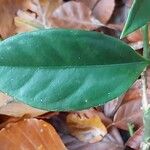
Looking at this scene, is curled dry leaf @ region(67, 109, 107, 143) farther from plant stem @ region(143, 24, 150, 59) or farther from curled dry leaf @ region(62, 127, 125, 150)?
plant stem @ region(143, 24, 150, 59)

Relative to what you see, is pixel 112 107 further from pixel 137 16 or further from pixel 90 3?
pixel 137 16

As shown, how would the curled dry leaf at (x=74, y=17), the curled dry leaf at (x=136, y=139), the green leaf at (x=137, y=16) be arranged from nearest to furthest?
the green leaf at (x=137, y=16) < the curled dry leaf at (x=136, y=139) < the curled dry leaf at (x=74, y=17)

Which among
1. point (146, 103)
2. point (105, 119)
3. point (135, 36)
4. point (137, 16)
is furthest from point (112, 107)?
point (137, 16)

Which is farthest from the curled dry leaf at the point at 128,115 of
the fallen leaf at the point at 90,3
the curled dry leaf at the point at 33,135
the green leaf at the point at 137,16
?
the green leaf at the point at 137,16

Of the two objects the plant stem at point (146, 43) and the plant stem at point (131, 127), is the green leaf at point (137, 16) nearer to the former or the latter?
the plant stem at point (146, 43)

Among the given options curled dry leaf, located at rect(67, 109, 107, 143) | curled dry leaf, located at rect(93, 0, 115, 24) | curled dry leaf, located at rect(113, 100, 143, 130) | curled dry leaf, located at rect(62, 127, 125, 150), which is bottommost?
curled dry leaf, located at rect(62, 127, 125, 150)

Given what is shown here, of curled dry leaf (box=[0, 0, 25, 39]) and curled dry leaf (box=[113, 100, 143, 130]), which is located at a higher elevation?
curled dry leaf (box=[0, 0, 25, 39])

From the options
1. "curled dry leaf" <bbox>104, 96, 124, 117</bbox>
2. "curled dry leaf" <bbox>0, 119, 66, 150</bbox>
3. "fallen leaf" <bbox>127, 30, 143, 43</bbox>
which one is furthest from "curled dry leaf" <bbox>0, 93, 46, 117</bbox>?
"fallen leaf" <bbox>127, 30, 143, 43</bbox>
